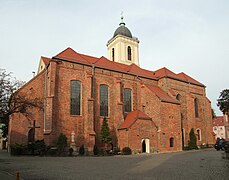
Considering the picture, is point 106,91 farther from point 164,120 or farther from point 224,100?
point 224,100

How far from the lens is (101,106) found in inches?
1188

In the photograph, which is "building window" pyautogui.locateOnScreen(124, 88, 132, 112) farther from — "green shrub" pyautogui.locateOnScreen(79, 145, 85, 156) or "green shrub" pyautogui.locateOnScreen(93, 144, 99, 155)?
"green shrub" pyautogui.locateOnScreen(79, 145, 85, 156)

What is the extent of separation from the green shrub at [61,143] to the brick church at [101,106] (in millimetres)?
658

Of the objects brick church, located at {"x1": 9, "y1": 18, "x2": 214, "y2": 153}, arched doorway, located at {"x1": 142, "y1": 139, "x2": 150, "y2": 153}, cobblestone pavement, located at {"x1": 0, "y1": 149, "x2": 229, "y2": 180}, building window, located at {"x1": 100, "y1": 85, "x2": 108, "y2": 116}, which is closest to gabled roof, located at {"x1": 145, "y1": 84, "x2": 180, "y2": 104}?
brick church, located at {"x1": 9, "y1": 18, "x2": 214, "y2": 153}

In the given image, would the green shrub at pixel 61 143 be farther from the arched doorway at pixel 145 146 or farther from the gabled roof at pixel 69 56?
the arched doorway at pixel 145 146

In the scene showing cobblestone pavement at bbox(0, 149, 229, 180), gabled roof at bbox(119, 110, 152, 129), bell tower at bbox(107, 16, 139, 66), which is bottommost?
cobblestone pavement at bbox(0, 149, 229, 180)

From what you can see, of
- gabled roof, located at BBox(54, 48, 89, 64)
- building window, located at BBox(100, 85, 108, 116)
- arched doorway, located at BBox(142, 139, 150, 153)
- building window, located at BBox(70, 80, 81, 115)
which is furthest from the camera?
building window, located at BBox(100, 85, 108, 116)

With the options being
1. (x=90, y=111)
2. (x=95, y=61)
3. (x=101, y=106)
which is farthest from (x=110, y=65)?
(x=90, y=111)

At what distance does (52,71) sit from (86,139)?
8957mm

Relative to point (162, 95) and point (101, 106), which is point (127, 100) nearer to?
point (101, 106)

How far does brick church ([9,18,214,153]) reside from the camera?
26.9 m

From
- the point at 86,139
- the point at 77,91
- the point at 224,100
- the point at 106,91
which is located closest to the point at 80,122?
the point at 86,139

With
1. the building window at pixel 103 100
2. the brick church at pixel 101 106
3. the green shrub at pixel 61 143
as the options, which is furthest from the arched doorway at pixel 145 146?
the green shrub at pixel 61 143

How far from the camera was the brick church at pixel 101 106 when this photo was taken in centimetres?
2688
